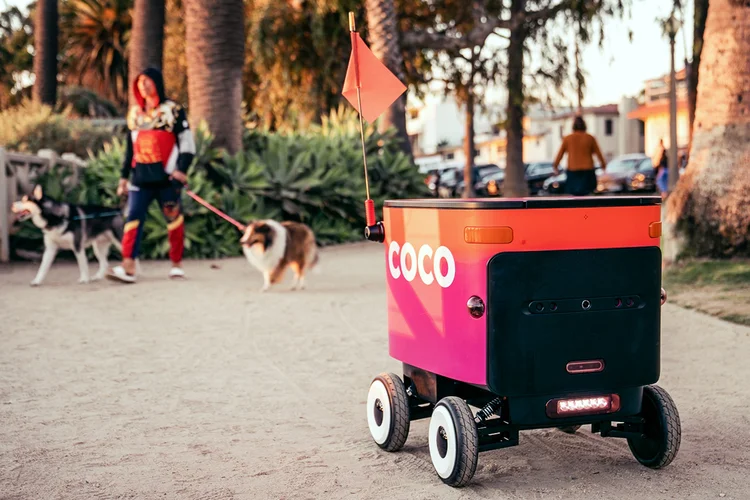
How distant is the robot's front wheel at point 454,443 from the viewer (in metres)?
4.36

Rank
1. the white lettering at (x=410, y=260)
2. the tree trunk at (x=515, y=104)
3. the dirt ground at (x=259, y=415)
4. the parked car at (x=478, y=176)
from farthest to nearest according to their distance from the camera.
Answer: the parked car at (x=478, y=176) < the tree trunk at (x=515, y=104) < the white lettering at (x=410, y=260) < the dirt ground at (x=259, y=415)

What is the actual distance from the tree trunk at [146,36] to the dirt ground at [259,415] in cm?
925

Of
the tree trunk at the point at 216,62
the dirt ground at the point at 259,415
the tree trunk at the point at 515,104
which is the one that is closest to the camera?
the dirt ground at the point at 259,415

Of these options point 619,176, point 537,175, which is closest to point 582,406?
point 619,176

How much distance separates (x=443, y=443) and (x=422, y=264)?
0.80 metres

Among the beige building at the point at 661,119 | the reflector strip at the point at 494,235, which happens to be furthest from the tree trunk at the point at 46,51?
the beige building at the point at 661,119

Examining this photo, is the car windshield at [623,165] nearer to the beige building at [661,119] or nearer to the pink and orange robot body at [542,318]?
the beige building at [661,119]

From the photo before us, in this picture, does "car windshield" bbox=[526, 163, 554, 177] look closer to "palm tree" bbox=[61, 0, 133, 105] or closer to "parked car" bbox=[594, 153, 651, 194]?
"parked car" bbox=[594, 153, 651, 194]

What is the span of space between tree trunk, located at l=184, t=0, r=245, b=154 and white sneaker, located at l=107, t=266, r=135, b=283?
203 inches

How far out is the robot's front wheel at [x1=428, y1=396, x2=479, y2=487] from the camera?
172 inches

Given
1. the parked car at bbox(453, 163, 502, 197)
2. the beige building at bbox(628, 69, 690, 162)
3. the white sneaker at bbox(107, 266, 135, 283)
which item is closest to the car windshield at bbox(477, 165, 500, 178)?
the parked car at bbox(453, 163, 502, 197)

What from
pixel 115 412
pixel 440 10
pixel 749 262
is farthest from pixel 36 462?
pixel 440 10

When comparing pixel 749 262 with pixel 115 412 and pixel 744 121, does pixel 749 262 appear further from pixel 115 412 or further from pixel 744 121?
pixel 115 412

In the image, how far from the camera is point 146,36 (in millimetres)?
18922
